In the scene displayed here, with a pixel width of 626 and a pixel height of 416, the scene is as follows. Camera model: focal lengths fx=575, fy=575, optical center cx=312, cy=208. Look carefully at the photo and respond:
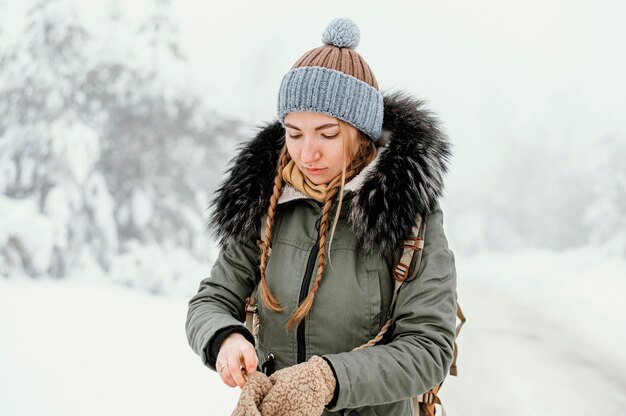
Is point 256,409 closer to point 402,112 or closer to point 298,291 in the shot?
point 298,291

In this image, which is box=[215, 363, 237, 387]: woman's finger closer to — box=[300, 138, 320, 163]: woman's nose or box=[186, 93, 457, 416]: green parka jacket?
box=[186, 93, 457, 416]: green parka jacket

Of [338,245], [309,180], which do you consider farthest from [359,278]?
[309,180]

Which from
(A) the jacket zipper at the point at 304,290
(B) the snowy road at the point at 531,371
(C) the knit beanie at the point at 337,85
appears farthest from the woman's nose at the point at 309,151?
(B) the snowy road at the point at 531,371

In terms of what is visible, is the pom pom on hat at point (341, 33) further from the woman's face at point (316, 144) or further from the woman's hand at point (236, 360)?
the woman's hand at point (236, 360)

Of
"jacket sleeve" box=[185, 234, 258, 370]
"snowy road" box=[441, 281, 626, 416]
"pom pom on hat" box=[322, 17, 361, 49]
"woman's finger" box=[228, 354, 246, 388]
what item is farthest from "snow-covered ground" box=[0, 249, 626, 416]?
"pom pom on hat" box=[322, 17, 361, 49]

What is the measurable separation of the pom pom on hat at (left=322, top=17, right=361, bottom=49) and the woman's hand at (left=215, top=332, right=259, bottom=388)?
94 cm

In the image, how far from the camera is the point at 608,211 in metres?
7.91

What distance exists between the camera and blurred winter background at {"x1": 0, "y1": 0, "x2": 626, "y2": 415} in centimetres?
382

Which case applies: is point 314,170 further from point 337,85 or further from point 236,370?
point 236,370

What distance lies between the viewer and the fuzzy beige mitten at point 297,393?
125 cm

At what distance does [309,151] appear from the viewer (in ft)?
5.31

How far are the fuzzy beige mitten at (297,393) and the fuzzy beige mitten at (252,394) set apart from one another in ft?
0.08

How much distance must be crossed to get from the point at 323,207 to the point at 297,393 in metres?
0.59

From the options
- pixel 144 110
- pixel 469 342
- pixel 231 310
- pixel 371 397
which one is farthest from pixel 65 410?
pixel 144 110
